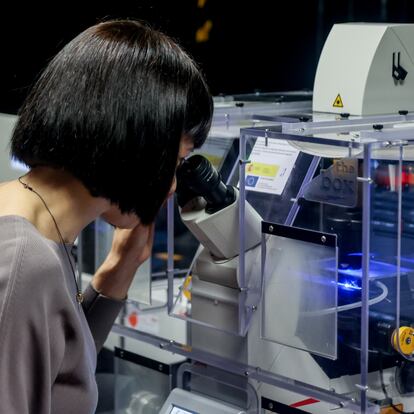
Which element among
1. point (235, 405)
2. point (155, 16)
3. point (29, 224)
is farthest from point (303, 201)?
point (155, 16)

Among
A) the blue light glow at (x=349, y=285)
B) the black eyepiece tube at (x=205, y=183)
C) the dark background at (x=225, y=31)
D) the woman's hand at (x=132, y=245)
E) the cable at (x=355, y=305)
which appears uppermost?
the dark background at (x=225, y=31)

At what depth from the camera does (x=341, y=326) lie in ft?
5.63

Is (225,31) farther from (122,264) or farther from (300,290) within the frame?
(300,290)

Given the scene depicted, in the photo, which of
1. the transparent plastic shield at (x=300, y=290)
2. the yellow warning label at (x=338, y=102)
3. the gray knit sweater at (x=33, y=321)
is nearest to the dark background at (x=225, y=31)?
the yellow warning label at (x=338, y=102)

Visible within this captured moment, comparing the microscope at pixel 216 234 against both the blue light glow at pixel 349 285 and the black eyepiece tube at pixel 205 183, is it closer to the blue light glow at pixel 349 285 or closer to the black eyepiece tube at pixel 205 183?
the black eyepiece tube at pixel 205 183

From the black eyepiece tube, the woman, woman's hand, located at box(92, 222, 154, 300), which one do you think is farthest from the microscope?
the woman

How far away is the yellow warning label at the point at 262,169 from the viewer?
6.04 feet

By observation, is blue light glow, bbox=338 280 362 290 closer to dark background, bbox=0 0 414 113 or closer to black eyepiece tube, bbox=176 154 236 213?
black eyepiece tube, bbox=176 154 236 213

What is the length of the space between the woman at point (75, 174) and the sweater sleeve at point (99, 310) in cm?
33

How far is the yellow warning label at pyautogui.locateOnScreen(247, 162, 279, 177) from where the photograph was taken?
1.84 metres

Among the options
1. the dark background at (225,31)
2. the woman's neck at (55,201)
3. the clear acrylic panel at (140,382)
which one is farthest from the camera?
the dark background at (225,31)

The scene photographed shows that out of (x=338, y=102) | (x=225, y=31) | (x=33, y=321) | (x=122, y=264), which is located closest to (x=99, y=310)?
(x=122, y=264)

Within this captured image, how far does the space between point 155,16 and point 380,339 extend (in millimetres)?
1402

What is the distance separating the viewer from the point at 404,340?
5.59 ft
